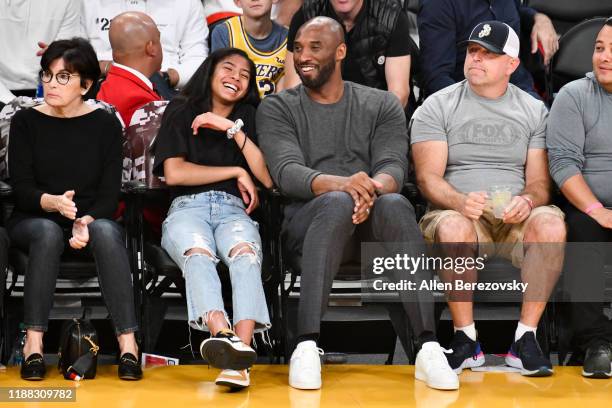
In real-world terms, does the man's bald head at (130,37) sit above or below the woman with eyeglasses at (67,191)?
above

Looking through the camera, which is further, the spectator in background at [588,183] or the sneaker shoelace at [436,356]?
the spectator in background at [588,183]

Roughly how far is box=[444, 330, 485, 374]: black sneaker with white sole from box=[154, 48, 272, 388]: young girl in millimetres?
703

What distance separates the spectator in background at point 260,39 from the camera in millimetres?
5160

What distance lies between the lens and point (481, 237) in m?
4.02

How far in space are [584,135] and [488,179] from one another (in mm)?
433

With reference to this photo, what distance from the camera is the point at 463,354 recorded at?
385 centimetres

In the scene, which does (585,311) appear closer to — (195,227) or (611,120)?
(611,120)

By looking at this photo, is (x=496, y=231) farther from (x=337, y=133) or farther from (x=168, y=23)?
(x=168, y=23)

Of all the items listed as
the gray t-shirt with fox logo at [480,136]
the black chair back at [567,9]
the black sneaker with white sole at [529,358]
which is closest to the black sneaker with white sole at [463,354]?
the black sneaker with white sole at [529,358]

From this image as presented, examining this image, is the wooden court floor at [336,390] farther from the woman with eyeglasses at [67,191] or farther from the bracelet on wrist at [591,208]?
the bracelet on wrist at [591,208]

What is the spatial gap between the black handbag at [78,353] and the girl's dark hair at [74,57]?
998mm

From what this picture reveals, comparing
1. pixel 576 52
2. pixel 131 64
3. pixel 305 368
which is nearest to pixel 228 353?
pixel 305 368

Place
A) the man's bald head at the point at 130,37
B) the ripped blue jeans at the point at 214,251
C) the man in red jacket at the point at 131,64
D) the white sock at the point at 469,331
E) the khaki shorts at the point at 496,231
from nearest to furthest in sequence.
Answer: the ripped blue jeans at the point at 214,251 < the white sock at the point at 469,331 < the khaki shorts at the point at 496,231 < the man in red jacket at the point at 131,64 < the man's bald head at the point at 130,37

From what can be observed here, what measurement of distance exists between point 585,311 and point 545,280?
0.19m
